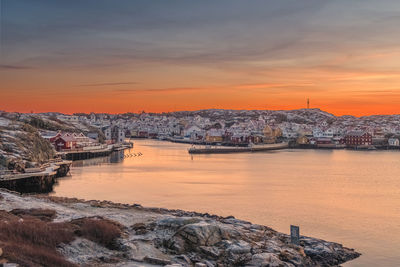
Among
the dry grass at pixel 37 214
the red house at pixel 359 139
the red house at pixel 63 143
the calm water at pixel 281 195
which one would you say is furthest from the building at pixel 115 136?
the dry grass at pixel 37 214

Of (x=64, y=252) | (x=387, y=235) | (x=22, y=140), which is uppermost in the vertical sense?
(x=22, y=140)

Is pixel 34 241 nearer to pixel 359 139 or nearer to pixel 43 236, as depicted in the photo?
pixel 43 236

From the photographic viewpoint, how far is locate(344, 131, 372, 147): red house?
94.5 m

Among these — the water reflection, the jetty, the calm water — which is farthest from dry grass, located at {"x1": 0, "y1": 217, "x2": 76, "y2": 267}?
the jetty

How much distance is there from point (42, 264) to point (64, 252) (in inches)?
62.5

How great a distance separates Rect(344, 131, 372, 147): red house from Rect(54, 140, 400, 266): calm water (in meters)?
50.9

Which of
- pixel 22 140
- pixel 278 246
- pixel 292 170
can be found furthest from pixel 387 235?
pixel 22 140

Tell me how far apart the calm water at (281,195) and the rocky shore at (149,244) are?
7.87 ft

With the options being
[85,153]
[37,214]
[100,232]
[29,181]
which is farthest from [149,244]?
[85,153]

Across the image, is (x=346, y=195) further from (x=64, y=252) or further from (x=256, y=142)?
(x=256, y=142)

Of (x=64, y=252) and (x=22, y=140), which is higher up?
(x=22, y=140)

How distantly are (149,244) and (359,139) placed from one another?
89715mm

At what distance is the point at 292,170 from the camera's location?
4528 centimetres

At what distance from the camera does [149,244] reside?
484 inches
